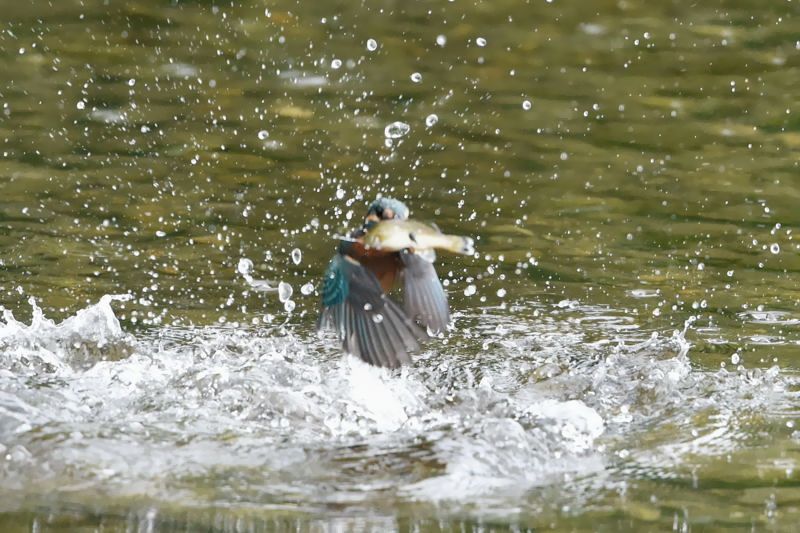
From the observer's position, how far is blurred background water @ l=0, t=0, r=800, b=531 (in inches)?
190

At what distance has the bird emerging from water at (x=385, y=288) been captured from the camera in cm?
532

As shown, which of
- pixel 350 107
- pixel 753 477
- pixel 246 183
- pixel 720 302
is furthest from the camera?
pixel 350 107

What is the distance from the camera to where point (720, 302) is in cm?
702

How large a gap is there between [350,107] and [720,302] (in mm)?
3711

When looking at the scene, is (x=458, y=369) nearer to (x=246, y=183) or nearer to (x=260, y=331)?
(x=260, y=331)

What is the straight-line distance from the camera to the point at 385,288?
6184mm

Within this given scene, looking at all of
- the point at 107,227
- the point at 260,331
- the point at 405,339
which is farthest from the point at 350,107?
the point at 405,339

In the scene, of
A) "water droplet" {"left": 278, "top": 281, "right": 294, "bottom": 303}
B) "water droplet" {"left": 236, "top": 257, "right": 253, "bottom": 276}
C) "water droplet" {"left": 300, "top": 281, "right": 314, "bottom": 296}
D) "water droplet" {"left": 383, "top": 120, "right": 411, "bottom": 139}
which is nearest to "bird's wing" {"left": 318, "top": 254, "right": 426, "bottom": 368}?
"water droplet" {"left": 278, "top": 281, "right": 294, "bottom": 303}

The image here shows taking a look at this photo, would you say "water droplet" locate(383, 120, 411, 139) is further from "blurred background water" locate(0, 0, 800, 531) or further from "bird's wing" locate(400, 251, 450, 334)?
"bird's wing" locate(400, 251, 450, 334)

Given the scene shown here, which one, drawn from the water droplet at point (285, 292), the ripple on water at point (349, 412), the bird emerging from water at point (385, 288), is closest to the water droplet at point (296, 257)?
the water droplet at point (285, 292)

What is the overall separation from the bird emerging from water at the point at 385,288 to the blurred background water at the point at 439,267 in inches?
9.7

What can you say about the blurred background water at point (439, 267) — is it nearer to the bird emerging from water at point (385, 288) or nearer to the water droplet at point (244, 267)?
the water droplet at point (244, 267)

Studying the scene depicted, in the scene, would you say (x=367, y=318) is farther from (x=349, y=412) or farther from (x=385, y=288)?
(x=385, y=288)

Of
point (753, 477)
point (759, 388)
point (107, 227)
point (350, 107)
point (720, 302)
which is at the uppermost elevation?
point (350, 107)
